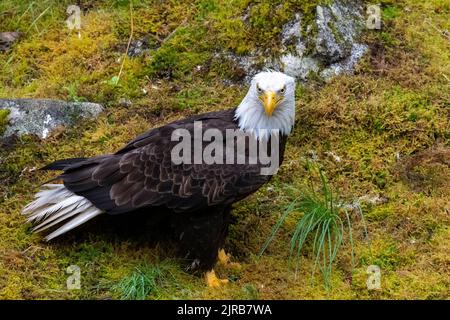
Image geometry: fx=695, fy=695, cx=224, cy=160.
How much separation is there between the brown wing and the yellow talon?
590 mm

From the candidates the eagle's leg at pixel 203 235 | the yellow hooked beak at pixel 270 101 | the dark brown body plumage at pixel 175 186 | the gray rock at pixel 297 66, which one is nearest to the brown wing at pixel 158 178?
the dark brown body plumage at pixel 175 186

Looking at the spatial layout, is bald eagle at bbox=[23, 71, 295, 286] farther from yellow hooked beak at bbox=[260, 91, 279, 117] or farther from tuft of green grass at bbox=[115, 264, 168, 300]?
tuft of green grass at bbox=[115, 264, 168, 300]

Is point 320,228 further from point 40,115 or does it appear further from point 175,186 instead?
point 40,115

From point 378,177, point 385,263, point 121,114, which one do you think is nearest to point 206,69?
point 121,114

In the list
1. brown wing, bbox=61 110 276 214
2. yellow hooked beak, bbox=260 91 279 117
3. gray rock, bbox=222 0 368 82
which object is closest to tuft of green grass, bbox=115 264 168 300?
brown wing, bbox=61 110 276 214

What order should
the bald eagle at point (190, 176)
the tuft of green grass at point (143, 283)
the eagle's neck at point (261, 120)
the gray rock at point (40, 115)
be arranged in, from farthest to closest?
the gray rock at point (40, 115), the eagle's neck at point (261, 120), the bald eagle at point (190, 176), the tuft of green grass at point (143, 283)

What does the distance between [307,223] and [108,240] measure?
1654 mm

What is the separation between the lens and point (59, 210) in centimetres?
564

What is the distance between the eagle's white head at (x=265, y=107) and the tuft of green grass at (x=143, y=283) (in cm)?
132

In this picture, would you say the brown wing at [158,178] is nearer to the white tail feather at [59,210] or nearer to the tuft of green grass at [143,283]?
the white tail feather at [59,210]

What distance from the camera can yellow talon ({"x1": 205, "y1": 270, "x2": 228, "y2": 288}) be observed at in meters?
5.43

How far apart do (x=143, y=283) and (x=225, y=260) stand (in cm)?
80

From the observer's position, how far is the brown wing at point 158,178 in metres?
5.25
